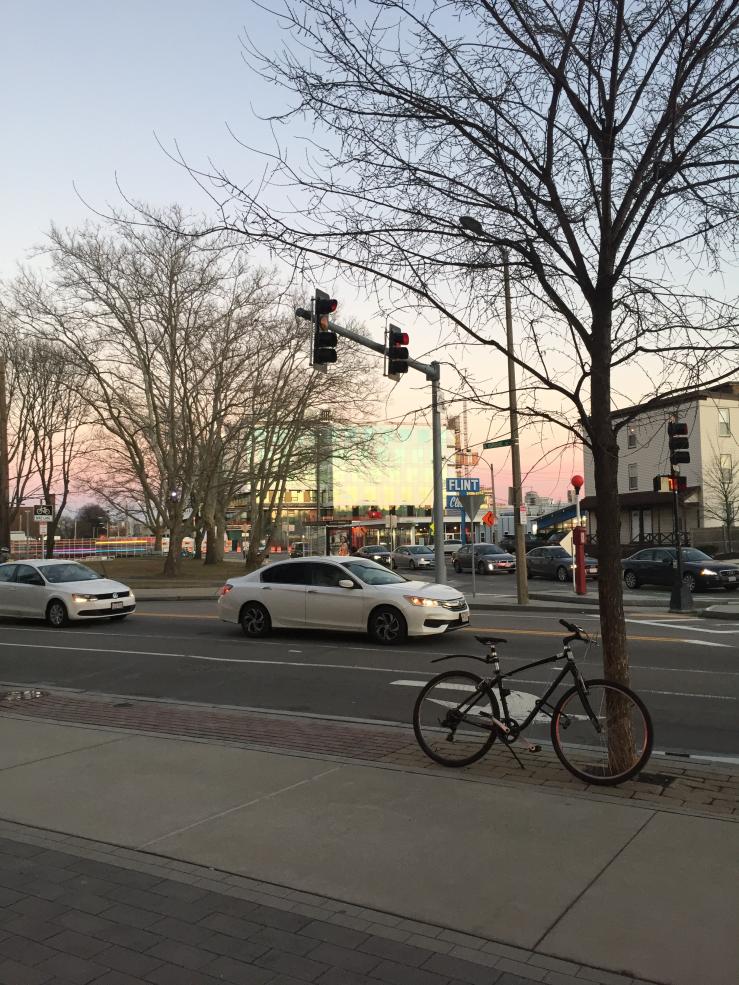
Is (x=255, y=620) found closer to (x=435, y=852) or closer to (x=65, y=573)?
(x=65, y=573)

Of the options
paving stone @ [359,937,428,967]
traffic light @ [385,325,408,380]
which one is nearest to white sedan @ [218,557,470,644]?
traffic light @ [385,325,408,380]

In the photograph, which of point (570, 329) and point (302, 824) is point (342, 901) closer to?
point (302, 824)

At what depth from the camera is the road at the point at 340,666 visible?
939 cm

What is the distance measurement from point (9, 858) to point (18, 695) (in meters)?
6.15

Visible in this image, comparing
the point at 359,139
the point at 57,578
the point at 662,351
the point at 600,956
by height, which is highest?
the point at 359,139

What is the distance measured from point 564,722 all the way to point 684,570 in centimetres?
2244

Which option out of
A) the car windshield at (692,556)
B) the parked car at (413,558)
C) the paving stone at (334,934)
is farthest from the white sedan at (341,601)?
the parked car at (413,558)

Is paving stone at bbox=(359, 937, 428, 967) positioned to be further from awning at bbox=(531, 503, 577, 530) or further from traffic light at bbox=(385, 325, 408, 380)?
awning at bbox=(531, 503, 577, 530)

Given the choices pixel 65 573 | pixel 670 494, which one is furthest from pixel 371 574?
pixel 670 494

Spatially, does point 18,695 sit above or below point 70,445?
below

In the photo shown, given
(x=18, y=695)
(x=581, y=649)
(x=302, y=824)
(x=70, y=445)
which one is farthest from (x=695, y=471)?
(x=302, y=824)

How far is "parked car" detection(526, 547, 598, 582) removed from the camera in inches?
1398

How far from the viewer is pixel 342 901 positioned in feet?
13.6

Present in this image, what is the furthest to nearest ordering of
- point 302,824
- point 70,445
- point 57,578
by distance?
point 70,445 < point 57,578 < point 302,824
